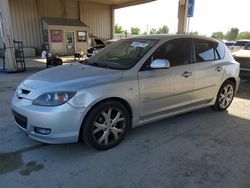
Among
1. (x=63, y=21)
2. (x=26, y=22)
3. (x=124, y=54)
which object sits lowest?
(x=124, y=54)

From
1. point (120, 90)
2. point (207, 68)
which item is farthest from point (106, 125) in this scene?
point (207, 68)

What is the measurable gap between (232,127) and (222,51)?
1.52 m

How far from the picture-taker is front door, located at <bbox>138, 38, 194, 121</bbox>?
3096 millimetres

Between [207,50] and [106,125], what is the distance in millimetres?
2469

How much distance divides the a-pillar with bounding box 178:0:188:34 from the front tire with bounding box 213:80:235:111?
25.3 ft

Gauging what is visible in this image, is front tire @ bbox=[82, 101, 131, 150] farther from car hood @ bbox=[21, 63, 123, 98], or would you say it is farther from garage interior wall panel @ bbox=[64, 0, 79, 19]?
garage interior wall panel @ bbox=[64, 0, 79, 19]

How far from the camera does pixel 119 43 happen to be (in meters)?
3.96

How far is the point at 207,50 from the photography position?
399cm

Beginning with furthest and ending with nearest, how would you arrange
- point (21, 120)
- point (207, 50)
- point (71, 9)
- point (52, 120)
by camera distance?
point (71, 9), point (207, 50), point (21, 120), point (52, 120)

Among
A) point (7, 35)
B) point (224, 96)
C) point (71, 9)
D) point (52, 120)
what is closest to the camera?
point (52, 120)

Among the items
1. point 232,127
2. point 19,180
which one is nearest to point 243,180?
point 232,127

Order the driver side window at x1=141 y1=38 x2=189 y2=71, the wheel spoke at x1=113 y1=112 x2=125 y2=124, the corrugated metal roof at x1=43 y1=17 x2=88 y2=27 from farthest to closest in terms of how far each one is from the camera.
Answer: the corrugated metal roof at x1=43 y1=17 x2=88 y2=27
the driver side window at x1=141 y1=38 x2=189 y2=71
the wheel spoke at x1=113 y1=112 x2=125 y2=124

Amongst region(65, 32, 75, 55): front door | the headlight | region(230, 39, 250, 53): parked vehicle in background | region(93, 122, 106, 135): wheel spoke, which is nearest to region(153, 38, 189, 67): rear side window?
region(93, 122, 106, 135): wheel spoke

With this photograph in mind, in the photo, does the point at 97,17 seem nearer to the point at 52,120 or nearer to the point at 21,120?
the point at 21,120
